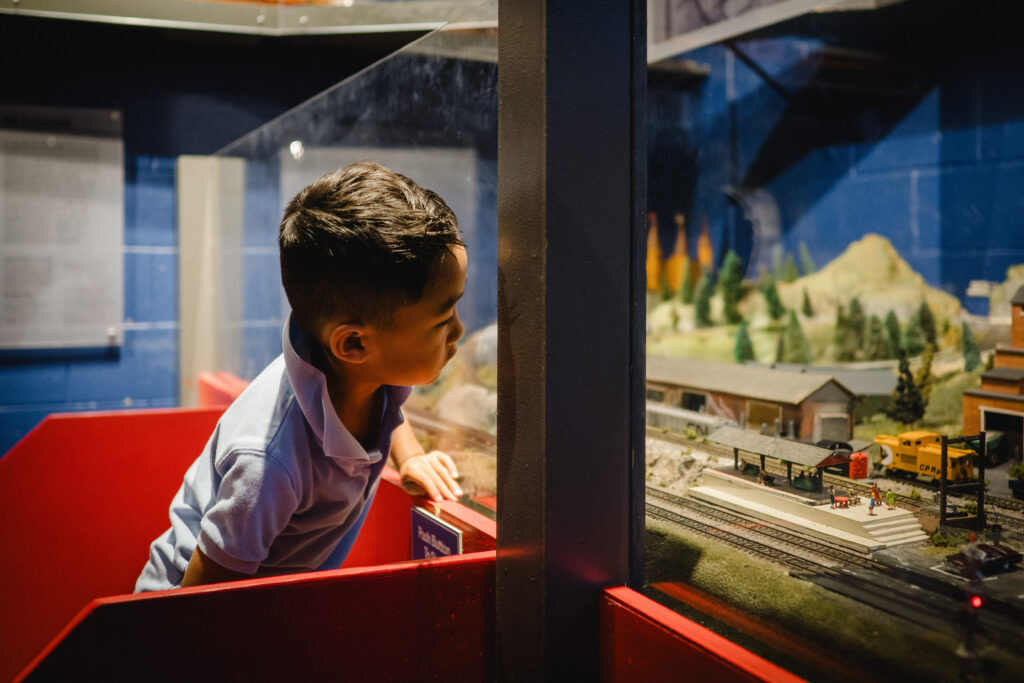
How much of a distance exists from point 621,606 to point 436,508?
0.99 ft

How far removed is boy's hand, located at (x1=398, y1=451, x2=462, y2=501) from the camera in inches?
30.9

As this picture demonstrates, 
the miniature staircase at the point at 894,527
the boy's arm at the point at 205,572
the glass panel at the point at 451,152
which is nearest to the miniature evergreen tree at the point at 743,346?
the glass panel at the point at 451,152

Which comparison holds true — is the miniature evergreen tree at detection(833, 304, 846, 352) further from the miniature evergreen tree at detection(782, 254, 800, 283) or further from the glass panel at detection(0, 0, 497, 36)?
the glass panel at detection(0, 0, 497, 36)

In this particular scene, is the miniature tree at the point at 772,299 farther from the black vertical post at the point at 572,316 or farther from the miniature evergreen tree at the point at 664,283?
the black vertical post at the point at 572,316

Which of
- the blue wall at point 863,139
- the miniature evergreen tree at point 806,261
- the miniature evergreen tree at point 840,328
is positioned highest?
the blue wall at point 863,139

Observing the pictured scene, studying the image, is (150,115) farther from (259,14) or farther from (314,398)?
(314,398)

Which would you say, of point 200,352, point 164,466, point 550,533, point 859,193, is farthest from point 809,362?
point 200,352

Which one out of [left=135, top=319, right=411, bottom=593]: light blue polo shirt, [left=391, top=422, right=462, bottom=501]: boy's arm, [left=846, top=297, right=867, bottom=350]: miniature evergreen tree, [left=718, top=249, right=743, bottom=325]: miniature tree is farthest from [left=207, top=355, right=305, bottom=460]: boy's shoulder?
[left=718, top=249, right=743, bottom=325]: miniature tree

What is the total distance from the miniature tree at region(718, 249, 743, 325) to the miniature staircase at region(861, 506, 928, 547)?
786 mm

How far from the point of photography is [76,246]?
2137 mm

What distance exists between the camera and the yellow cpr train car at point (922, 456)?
428 mm

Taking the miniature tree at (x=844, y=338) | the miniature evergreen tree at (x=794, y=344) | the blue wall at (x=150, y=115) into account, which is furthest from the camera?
the blue wall at (x=150, y=115)

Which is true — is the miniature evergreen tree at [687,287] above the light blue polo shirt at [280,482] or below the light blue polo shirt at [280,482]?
above

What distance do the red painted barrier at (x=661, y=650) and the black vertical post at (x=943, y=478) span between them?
0.13 meters
